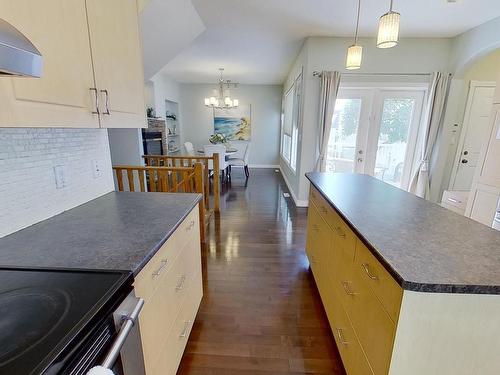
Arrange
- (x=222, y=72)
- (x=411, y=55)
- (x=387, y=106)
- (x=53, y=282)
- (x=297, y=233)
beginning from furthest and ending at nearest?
(x=222, y=72) < (x=387, y=106) < (x=411, y=55) < (x=297, y=233) < (x=53, y=282)

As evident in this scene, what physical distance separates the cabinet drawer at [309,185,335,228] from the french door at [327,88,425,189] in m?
2.45

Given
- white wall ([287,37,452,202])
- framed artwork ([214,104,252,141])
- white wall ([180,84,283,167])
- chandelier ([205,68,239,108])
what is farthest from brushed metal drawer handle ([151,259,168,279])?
white wall ([180,84,283,167])

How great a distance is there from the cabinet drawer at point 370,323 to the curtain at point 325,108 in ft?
10.1

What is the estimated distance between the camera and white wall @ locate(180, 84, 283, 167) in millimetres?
8102

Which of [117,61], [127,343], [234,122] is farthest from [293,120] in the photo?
[127,343]

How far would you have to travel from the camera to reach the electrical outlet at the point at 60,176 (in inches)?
53.5

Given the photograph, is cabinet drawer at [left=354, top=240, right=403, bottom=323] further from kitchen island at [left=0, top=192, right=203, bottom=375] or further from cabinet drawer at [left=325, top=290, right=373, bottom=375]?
kitchen island at [left=0, top=192, right=203, bottom=375]

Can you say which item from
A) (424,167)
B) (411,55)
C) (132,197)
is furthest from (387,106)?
(132,197)

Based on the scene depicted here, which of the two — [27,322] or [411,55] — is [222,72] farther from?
[27,322]

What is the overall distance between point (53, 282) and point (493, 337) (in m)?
1.48

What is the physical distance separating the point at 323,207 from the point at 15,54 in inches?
72.0

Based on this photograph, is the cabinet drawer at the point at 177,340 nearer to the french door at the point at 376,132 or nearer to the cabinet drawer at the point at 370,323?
the cabinet drawer at the point at 370,323

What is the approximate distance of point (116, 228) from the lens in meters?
1.22

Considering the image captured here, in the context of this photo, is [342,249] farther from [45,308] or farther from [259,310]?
[45,308]
